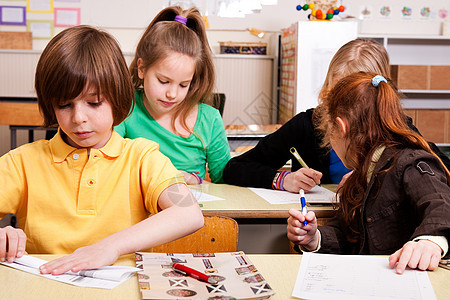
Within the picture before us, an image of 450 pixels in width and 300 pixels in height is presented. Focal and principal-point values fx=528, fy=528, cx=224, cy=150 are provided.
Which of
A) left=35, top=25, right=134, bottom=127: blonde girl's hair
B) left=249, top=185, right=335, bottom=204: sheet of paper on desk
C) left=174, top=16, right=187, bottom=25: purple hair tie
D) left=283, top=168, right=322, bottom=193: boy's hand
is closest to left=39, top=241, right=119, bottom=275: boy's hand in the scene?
left=35, top=25, right=134, bottom=127: blonde girl's hair

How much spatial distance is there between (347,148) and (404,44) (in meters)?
4.55

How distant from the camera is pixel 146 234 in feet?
3.33

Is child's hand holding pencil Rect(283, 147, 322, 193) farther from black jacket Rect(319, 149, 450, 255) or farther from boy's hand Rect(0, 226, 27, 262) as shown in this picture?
boy's hand Rect(0, 226, 27, 262)

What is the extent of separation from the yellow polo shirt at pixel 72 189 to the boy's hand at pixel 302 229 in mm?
274

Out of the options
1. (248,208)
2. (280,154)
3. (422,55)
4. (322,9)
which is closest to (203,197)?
(248,208)

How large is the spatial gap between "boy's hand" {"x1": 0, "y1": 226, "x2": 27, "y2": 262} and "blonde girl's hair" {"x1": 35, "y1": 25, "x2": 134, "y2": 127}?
29 cm

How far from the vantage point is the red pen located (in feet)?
2.89

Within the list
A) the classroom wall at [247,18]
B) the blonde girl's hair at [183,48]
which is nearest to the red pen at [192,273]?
the blonde girl's hair at [183,48]

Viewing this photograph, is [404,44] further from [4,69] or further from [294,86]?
[4,69]

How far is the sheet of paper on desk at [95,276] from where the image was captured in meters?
0.87

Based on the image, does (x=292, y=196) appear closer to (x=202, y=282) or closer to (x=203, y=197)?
(x=203, y=197)

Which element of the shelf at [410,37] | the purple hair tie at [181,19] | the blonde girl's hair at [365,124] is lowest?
the blonde girl's hair at [365,124]

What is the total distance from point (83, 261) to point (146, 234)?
14 centimetres

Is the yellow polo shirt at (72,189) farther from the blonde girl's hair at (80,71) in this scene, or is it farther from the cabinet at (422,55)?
the cabinet at (422,55)
